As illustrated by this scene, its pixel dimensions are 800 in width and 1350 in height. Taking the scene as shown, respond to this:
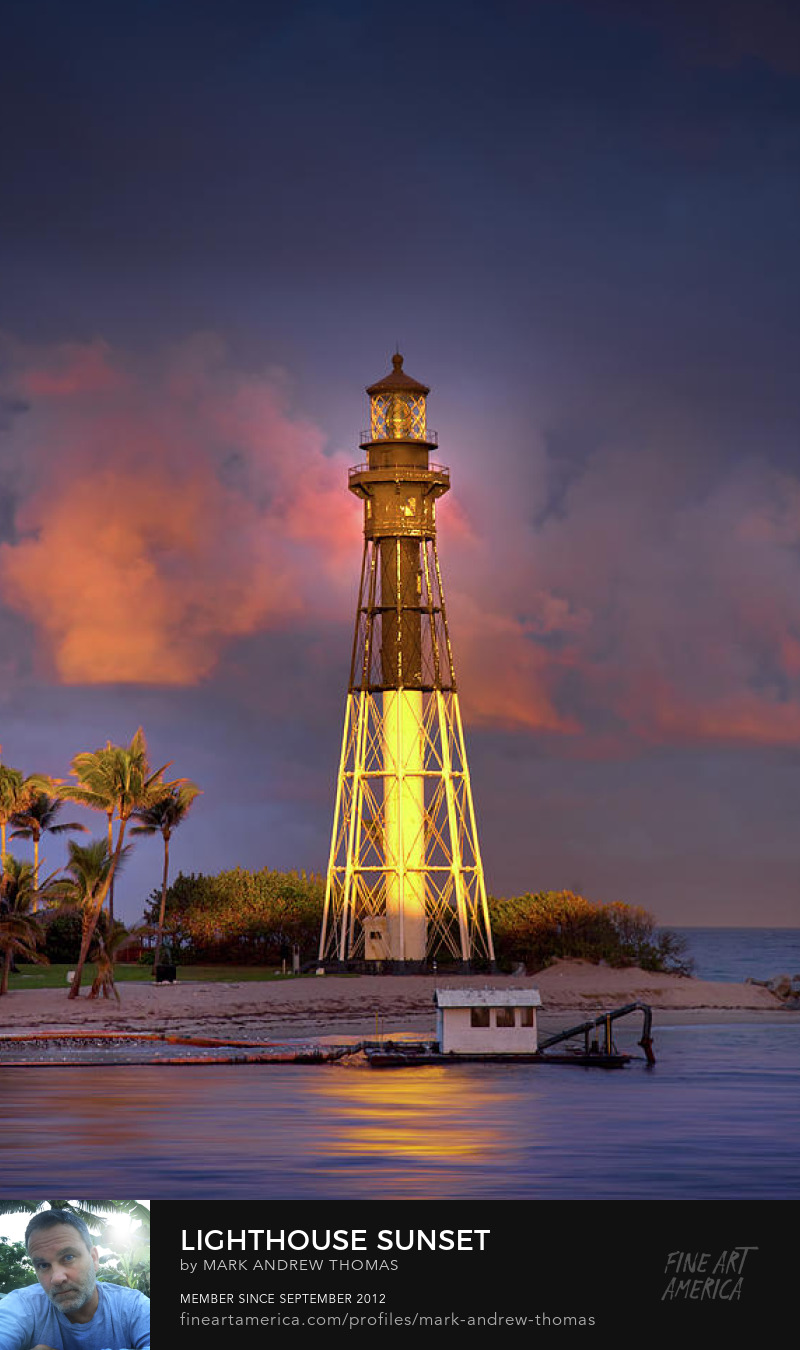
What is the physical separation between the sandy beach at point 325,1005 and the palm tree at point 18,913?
298 centimetres

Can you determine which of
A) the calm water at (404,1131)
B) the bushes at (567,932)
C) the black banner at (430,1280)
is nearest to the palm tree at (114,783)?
the calm water at (404,1131)

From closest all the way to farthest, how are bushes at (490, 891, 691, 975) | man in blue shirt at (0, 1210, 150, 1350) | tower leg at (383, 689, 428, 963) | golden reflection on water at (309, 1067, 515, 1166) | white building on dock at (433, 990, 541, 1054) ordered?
man in blue shirt at (0, 1210, 150, 1350) → golden reflection on water at (309, 1067, 515, 1166) → white building on dock at (433, 990, 541, 1054) → tower leg at (383, 689, 428, 963) → bushes at (490, 891, 691, 975)

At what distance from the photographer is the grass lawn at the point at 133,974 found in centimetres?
8976

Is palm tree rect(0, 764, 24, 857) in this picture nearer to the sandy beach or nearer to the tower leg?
the sandy beach

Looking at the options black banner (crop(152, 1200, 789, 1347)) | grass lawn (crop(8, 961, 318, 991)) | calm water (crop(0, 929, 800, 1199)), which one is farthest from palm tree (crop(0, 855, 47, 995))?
black banner (crop(152, 1200, 789, 1347))

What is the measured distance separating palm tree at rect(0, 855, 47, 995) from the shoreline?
2984 millimetres

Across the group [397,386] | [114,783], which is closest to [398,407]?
[397,386]

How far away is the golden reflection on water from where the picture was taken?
153 ft

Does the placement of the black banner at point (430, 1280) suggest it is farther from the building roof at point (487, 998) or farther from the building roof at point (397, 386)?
the building roof at point (397, 386)

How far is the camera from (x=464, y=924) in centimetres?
9800

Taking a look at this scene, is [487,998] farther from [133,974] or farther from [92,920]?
[133,974]

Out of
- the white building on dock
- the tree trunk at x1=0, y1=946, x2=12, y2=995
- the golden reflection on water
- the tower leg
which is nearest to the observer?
the golden reflection on water

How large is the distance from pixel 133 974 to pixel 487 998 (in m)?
34.4

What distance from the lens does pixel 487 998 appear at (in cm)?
6819
